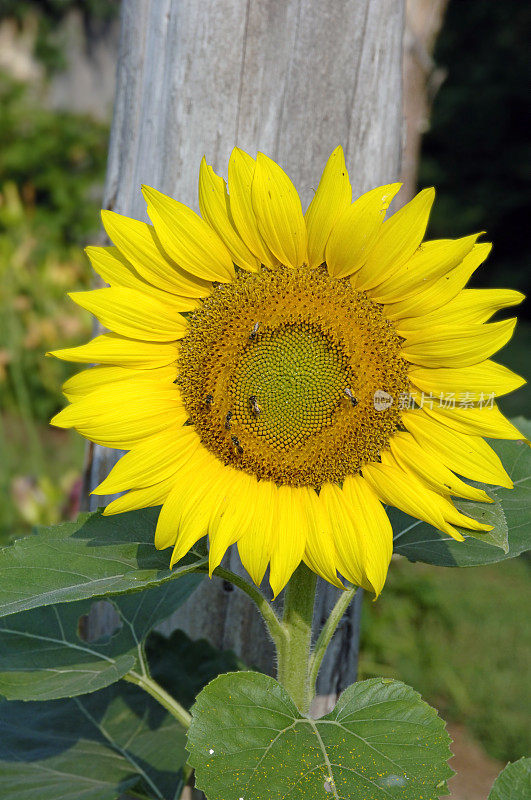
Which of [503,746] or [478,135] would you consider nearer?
[503,746]

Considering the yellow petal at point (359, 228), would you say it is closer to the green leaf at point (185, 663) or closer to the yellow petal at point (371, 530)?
the yellow petal at point (371, 530)

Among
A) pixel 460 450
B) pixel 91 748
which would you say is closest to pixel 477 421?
pixel 460 450

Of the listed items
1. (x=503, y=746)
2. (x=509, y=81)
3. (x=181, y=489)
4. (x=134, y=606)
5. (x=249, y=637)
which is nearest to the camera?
(x=181, y=489)

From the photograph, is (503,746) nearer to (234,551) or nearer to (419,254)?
(234,551)

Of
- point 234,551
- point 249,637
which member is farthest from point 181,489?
point 249,637

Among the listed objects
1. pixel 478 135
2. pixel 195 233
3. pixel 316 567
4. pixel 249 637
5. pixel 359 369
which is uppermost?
pixel 478 135

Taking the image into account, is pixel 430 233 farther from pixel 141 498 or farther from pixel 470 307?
pixel 141 498
